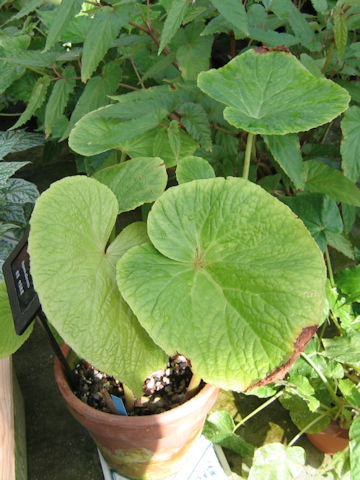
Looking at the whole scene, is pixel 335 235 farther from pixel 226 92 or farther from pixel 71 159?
pixel 71 159

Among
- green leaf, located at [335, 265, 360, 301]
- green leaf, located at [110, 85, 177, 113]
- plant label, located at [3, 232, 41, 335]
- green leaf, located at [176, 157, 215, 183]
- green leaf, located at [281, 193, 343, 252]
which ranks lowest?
green leaf, located at [335, 265, 360, 301]

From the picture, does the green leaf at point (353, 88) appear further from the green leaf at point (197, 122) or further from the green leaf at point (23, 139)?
the green leaf at point (23, 139)

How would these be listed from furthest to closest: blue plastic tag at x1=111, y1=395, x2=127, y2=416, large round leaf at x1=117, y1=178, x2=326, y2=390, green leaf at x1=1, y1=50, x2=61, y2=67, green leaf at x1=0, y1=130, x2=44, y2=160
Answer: green leaf at x1=0, y1=130, x2=44, y2=160, green leaf at x1=1, y1=50, x2=61, y2=67, blue plastic tag at x1=111, y1=395, x2=127, y2=416, large round leaf at x1=117, y1=178, x2=326, y2=390

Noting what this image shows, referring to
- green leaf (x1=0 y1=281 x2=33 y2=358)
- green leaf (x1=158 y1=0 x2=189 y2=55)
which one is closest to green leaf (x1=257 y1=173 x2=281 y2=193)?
green leaf (x1=158 y1=0 x2=189 y2=55)

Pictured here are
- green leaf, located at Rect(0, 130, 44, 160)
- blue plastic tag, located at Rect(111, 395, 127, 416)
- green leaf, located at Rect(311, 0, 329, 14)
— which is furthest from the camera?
green leaf, located at Rect(0, 130, 44, 160)

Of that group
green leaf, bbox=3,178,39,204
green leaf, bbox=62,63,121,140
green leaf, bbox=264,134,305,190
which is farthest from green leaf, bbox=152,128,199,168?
green leaf, bbox=3,178,39,204

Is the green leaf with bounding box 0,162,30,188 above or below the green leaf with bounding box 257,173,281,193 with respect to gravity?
above

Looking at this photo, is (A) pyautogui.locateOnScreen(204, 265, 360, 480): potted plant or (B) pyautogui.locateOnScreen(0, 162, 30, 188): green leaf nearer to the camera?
(A) pyautogui.locateOnScreen(204, 265, 360, 480): potted plant

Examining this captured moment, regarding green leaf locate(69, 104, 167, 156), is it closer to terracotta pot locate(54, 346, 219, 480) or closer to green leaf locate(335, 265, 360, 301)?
terracotta pot locate(54, 346, 219, 480)
